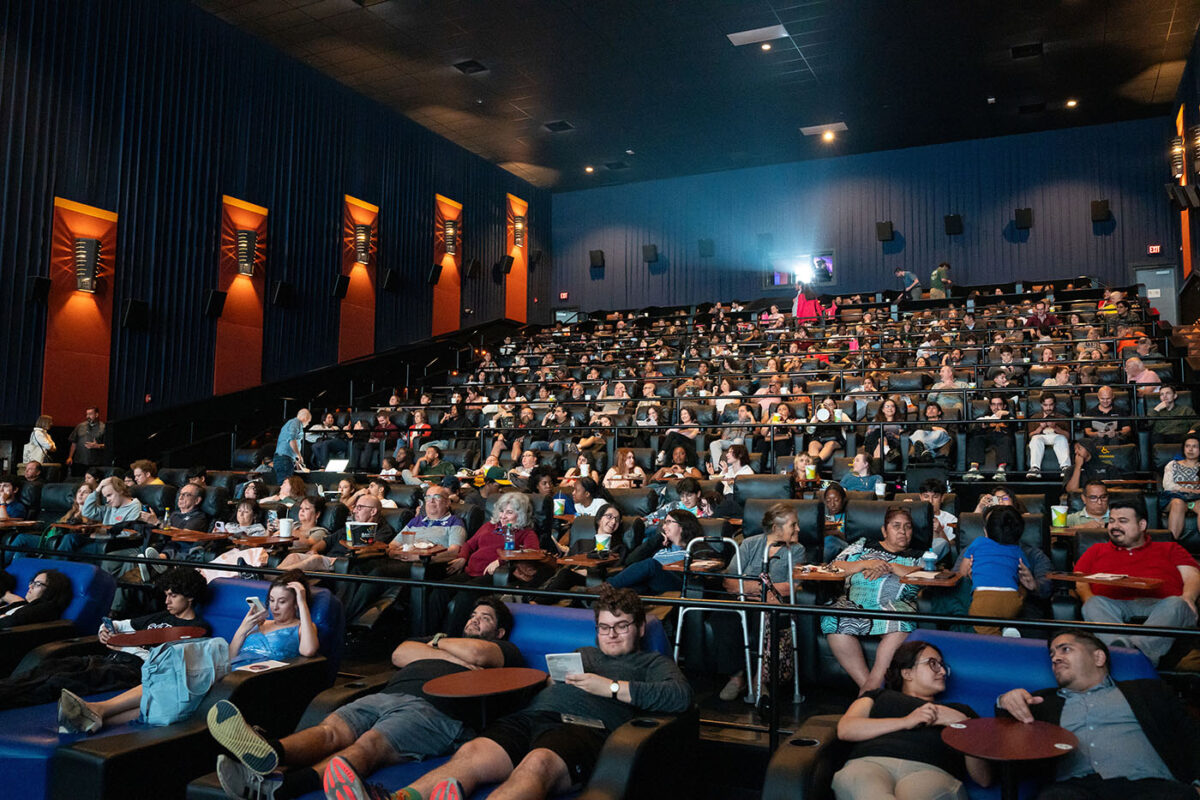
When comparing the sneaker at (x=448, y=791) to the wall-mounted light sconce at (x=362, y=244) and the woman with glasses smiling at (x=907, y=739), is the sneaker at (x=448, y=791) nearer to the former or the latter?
the woman with glasses smiling at (x=907, y=739)

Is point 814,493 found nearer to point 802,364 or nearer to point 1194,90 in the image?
point 802,364

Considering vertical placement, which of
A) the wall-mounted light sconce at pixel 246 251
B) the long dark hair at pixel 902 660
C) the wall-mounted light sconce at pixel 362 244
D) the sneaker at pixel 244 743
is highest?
the wall-mounted light sconce at pixel 362 244

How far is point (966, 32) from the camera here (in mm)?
13273

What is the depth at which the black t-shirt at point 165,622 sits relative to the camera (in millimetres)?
4371

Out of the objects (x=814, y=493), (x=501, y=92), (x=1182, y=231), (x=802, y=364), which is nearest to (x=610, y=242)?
(x=501, y=92)

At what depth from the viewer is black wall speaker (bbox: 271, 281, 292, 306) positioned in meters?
14.2

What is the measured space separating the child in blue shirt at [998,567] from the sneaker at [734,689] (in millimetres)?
1202

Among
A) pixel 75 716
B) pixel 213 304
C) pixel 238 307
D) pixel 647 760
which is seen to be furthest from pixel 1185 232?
pixel 75 716

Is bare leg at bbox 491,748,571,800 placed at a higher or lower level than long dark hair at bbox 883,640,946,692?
lower

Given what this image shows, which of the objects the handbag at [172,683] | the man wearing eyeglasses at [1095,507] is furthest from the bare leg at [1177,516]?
the handbag at [172,683]

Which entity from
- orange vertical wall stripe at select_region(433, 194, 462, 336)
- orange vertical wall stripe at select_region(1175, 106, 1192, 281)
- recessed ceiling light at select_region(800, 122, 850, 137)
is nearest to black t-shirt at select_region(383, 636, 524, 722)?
orange vertical wall stripe at select_region(1175, 106, 1192, 281)

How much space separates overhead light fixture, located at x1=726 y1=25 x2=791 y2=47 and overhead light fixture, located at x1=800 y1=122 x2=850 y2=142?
4.48 m

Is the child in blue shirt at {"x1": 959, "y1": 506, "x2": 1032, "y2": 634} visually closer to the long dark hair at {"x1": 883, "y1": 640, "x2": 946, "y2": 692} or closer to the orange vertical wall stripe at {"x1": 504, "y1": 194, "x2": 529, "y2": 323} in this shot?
the long dark hair at {"x1": 883, "y1": 640, "x2": 946, "y2": 692}

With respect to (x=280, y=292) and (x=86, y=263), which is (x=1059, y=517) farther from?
(x=280, y=292)
